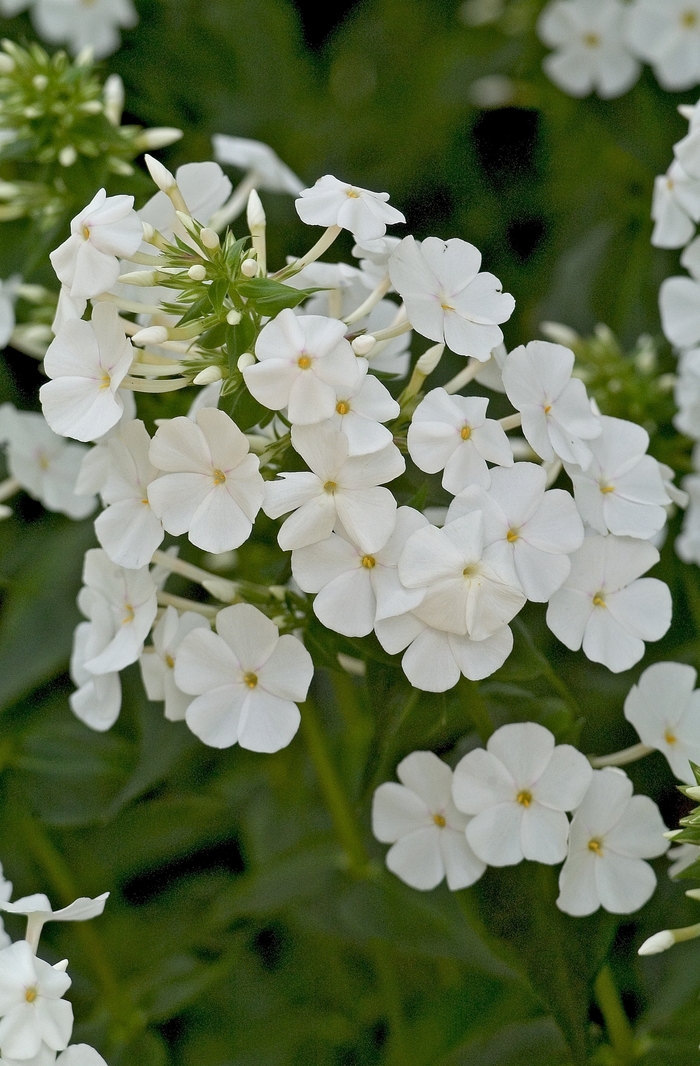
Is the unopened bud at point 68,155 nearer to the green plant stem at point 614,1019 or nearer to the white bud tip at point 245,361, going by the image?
the white bud tip at point 245,361

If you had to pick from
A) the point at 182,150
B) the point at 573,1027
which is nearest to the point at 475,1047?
the point at 573,1027

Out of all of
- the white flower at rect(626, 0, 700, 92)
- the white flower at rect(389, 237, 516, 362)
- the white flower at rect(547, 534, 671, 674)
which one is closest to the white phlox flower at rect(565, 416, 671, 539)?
the white flower at rect(547, 534, 671, 674)

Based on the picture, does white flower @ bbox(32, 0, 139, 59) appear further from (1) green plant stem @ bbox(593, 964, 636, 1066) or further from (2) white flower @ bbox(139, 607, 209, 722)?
(1) green plant stem @ bbox(593, 964, 636, 1066)

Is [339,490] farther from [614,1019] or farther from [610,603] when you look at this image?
[614,1019]

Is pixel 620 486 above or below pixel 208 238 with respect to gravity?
below

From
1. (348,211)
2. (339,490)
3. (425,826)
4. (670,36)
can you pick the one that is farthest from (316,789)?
(670,36)
